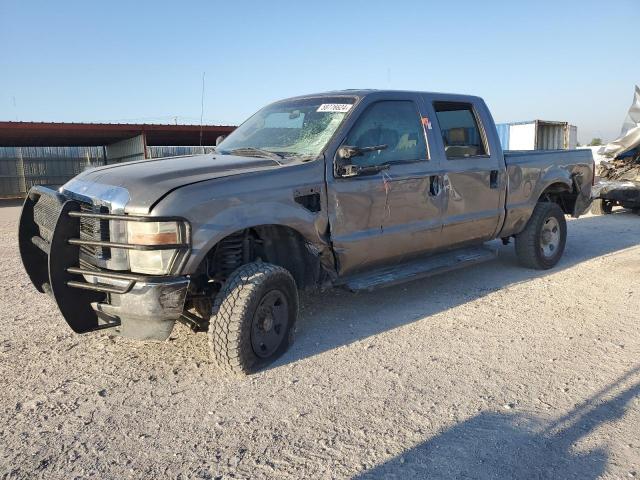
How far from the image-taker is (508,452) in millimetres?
2725

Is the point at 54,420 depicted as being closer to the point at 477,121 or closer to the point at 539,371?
the point at 539,371

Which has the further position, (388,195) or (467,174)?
(467,174)

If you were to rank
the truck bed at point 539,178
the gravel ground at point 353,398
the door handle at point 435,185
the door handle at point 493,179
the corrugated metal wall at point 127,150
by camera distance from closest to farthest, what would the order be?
the gravel ground at point 353,398 → the door handle at point 435,185 → the door handle at point 493,179 → the truck bed at point 539,178 → the corrugated metal wall at point 127,150

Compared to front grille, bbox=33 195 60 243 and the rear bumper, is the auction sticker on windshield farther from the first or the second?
the rear bumper

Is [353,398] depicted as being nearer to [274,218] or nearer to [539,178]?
[274,218]

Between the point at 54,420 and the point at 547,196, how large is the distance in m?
6.02

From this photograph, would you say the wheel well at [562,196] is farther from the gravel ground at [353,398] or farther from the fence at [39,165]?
the fence at [39,165]

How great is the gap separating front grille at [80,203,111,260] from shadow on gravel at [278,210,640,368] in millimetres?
1426

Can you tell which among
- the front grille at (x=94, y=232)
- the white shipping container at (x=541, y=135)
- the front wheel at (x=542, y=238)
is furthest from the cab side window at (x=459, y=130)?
the white shipping container at (x=541, y=135)

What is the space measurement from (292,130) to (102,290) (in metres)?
2.12

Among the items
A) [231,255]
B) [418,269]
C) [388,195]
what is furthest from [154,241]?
[418,269]

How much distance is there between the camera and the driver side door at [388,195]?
14.1 feet

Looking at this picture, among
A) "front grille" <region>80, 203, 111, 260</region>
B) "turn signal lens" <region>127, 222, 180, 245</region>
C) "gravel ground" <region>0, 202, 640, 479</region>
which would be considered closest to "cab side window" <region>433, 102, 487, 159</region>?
"gravel ground" <region>0, 202, 640, 479</region>

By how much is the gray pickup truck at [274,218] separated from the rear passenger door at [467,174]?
0.02m
